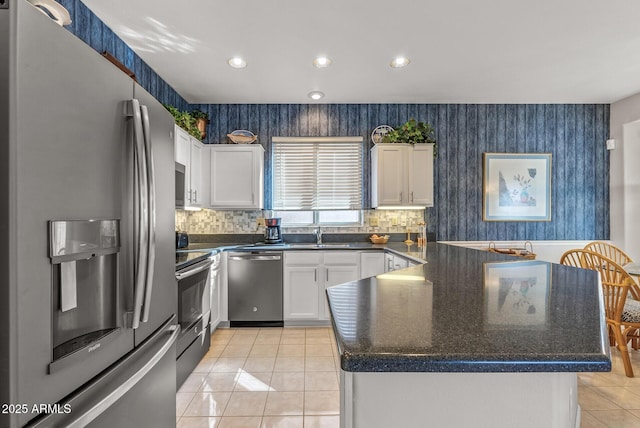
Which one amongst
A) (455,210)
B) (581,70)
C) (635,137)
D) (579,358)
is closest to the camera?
→ (579,358)

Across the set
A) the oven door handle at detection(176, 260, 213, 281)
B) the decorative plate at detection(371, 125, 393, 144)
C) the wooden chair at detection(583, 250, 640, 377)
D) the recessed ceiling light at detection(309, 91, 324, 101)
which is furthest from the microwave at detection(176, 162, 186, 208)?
the wooden chair at detection(583, 250, 640, 377)

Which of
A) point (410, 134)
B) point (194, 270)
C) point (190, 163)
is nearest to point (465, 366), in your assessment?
point (194, 270)

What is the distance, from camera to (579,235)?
14.1 ft

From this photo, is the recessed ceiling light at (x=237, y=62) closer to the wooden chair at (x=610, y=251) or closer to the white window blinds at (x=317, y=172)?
the white window blinds at (x=317, y=172)

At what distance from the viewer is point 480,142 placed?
4.28 m

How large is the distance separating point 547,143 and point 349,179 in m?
2.58

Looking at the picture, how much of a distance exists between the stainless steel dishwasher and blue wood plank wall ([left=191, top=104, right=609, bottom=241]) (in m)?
1.61

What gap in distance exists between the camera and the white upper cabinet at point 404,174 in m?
3.94

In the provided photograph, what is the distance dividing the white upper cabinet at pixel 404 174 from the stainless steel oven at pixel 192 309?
2110 mm

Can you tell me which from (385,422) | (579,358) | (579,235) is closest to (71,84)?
(385,422)

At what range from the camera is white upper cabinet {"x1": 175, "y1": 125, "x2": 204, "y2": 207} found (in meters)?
3.16

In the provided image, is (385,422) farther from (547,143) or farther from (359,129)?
(547,143)

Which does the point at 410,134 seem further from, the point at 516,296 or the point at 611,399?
the point at 516,296

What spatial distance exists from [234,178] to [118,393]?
3.09 meters
